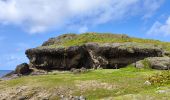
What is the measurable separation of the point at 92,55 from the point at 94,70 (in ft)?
62.4

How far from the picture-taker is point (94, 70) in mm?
56000

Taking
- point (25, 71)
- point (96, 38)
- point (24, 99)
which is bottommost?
point (24, 99)

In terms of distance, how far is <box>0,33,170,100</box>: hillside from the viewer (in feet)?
131

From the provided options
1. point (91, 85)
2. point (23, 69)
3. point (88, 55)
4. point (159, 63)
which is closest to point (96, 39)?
point (88, 55)

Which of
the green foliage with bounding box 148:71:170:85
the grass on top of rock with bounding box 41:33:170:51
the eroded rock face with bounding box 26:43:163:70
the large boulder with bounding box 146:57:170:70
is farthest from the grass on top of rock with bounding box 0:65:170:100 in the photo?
the grass on top of rock with bounding box 41:33:170:51

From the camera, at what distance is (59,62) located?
84.8 m

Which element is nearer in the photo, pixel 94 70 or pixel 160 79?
pixel 160 79

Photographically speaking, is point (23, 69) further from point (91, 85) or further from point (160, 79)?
point (160, 79)

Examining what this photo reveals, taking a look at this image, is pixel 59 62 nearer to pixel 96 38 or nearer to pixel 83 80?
pixel 96 38

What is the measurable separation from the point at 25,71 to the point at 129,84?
160 ft

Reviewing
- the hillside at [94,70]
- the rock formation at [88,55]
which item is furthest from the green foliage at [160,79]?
the rock formation at [88,55]

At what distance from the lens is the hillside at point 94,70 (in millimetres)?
40031

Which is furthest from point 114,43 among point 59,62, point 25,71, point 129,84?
point 129,84

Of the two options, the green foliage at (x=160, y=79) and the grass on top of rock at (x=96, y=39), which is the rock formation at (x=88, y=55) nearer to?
the grass on top of rock at (x=96, y=39)
